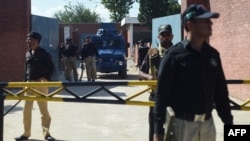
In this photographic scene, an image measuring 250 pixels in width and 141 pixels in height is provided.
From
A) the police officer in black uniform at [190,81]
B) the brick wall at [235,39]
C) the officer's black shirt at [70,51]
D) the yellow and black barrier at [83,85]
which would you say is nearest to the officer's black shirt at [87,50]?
the officer's black shirt at [70,51]

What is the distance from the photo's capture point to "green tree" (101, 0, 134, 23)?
240 ft

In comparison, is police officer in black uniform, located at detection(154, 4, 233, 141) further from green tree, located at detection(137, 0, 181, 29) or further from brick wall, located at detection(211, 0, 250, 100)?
green tree, located at detection(137, 0, 181, 29)

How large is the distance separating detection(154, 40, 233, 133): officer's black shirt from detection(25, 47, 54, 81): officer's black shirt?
423cm

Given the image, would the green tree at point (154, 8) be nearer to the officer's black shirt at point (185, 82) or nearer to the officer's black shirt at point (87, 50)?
the officer's black shirt at point (87, 50)

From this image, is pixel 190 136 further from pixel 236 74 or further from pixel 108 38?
pixel 108 38

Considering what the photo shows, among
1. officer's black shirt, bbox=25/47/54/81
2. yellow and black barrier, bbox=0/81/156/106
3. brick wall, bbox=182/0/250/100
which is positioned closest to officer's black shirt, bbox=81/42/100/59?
brick wall, bbox=182/0/250/100

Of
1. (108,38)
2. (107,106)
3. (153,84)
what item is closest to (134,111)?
(107,106)

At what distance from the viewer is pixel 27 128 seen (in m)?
7.71

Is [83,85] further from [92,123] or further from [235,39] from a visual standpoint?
[235,39]

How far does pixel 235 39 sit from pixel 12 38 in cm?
725

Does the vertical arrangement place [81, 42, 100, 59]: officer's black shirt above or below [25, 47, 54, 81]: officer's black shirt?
above

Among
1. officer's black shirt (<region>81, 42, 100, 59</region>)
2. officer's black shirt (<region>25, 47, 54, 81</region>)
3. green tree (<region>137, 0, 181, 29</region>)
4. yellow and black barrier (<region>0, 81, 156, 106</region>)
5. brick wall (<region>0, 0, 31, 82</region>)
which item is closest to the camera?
yellow and black barrier (<region>0, 81, 156, 106</region>)

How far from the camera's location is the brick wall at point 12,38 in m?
15.3

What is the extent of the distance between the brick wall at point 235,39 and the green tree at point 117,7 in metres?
58.7
